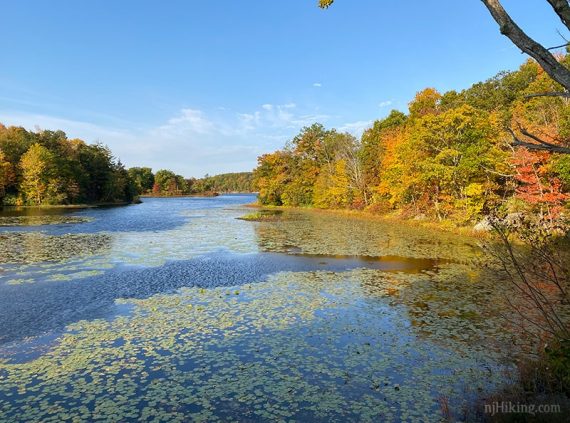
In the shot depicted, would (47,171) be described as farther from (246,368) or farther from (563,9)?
(563,9)

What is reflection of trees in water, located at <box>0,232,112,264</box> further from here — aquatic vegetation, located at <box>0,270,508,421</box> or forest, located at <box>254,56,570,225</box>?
forest, located at <box>254,56,570,225</box>

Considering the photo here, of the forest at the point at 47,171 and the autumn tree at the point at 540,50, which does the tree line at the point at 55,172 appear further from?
the autumn tree at the point at 540,50

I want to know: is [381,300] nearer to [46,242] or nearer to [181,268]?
[181,268]

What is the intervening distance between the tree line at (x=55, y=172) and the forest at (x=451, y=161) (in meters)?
38.5

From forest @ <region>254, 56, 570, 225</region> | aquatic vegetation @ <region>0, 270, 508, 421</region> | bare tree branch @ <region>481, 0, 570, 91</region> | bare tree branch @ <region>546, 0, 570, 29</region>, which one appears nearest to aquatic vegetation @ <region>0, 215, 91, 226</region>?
aquatic vegetation @ <region>0, 270, 508, 421</region>

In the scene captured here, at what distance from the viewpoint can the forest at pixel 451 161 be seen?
22875 millimetres

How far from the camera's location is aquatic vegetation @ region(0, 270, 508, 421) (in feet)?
19.1

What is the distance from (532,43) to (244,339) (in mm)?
7510

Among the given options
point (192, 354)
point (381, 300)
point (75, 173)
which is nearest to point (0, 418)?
point (192, 354)

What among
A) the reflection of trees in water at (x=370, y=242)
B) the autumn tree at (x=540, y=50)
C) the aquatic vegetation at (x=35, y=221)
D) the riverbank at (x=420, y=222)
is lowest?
the reflection of trees in water at (x=370, y=242)

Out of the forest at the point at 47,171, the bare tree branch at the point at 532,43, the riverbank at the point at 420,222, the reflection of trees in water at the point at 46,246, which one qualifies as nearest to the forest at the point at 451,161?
the riverbank at the point at 420,222

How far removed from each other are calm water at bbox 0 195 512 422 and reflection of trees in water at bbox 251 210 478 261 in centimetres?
249

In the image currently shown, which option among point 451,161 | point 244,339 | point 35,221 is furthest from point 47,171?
point 244,339

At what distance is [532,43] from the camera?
3.64m
